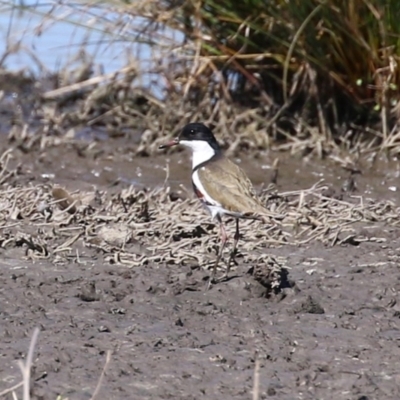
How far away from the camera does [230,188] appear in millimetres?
5707

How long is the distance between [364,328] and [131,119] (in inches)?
195

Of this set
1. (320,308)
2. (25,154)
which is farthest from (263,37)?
(320,308)

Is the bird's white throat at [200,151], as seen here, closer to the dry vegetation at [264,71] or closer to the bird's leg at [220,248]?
the bird's leg at [220,248]

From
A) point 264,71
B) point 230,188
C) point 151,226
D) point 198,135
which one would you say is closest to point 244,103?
point 264,71

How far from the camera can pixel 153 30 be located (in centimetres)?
862

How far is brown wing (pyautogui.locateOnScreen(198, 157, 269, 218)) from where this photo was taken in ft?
18.3

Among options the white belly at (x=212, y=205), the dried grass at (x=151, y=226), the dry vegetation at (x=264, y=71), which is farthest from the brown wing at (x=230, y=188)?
the dry vegetation at (x=264, y=71)

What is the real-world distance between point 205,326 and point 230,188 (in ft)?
3.82

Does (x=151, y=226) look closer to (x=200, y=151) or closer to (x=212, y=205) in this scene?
(x=200, y=151)

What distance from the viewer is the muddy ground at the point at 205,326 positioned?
4.06m

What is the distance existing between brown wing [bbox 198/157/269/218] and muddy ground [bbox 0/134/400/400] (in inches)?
12.0

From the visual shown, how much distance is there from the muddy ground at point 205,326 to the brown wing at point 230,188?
30 centimetres

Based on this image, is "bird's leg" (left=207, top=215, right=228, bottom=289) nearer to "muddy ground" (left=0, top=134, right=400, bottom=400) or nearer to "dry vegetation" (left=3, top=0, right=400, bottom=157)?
"muddy ground" (left=0, top=134, right=400, bottom=400)

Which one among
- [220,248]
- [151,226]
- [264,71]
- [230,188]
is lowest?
[264,71]
